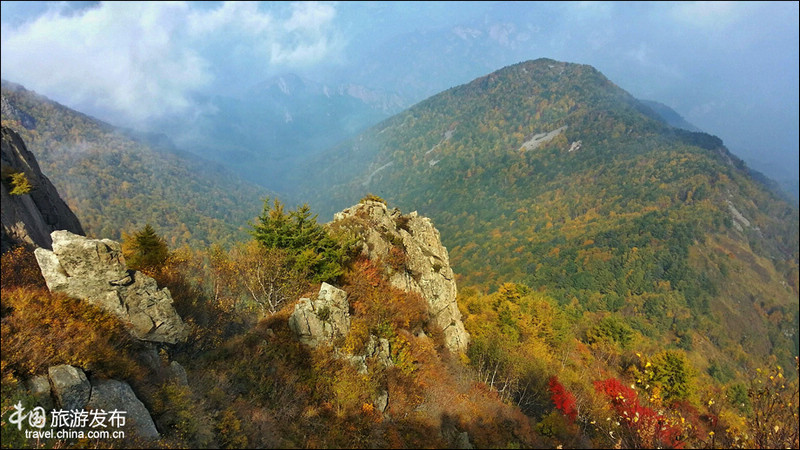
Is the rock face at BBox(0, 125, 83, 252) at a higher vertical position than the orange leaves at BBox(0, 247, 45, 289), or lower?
higher

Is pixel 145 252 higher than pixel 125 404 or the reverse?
higher

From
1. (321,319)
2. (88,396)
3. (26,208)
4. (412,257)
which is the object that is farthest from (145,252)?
(412,257)

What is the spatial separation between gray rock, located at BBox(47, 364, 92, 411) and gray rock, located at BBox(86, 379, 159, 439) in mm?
259

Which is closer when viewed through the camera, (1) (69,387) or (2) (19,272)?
(1) (69,387)

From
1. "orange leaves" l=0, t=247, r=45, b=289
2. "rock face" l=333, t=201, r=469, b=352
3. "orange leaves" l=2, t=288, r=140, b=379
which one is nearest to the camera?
"orange leaves" l=2, t=288, r=140, b=379

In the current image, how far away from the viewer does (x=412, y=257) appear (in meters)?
36.9

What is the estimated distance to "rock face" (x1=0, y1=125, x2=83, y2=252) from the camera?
67.1ft

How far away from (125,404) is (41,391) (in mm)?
2216

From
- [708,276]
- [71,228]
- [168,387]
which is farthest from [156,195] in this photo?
[708,276]

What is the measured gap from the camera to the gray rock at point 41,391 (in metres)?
10.6

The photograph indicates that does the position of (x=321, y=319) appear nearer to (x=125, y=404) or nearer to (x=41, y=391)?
(x=125, y=404)

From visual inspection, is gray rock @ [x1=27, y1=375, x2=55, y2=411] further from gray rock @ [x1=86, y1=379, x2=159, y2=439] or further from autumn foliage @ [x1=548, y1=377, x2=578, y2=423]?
autumn foliage @ [x1=548, y1=377, x2=578, y2=423]

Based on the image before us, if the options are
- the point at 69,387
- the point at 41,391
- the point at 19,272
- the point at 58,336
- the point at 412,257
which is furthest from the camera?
the point at 412,257

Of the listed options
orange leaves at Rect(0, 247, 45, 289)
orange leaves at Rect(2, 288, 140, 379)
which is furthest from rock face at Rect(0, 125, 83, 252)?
orange leaves at Rect(2, 288, 140, 379)
